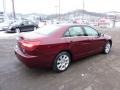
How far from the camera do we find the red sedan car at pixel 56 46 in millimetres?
3982

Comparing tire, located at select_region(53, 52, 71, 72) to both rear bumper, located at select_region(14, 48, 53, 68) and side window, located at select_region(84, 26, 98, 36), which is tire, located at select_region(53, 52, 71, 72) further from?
side window, located at select_region(84, 26, 98, 36)

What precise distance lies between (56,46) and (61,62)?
23.8 inches

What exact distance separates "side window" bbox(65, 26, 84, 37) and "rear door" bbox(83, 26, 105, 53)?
329mm

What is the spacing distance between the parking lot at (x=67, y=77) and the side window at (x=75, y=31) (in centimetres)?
109

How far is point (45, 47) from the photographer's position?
13.2 feet

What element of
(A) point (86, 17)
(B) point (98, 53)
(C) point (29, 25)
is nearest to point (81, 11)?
(A) point (86, 17)

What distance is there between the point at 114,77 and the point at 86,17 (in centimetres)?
3153

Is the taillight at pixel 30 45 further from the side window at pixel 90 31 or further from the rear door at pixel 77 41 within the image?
the side window at pixel 90 31

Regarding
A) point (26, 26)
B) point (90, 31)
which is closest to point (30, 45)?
point (90, 31)

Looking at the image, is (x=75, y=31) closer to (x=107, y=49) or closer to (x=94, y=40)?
(x=94, y=40)

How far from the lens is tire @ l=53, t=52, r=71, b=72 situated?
174 inches

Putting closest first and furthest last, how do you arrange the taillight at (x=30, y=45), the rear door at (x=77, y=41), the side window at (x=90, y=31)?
A: the taillight at (x=30, y=45) < the rear door at (x=77, y=41) < the side window at (x=90, y=31)

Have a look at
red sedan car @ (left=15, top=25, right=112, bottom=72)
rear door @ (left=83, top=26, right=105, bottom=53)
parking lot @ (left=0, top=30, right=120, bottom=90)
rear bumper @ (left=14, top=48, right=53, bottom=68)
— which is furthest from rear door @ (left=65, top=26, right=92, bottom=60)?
rear bumper @ (left=14, top=48, right=53, bottom=68)

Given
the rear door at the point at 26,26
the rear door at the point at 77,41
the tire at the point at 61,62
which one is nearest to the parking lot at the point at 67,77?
the tire at the point at 61,62
